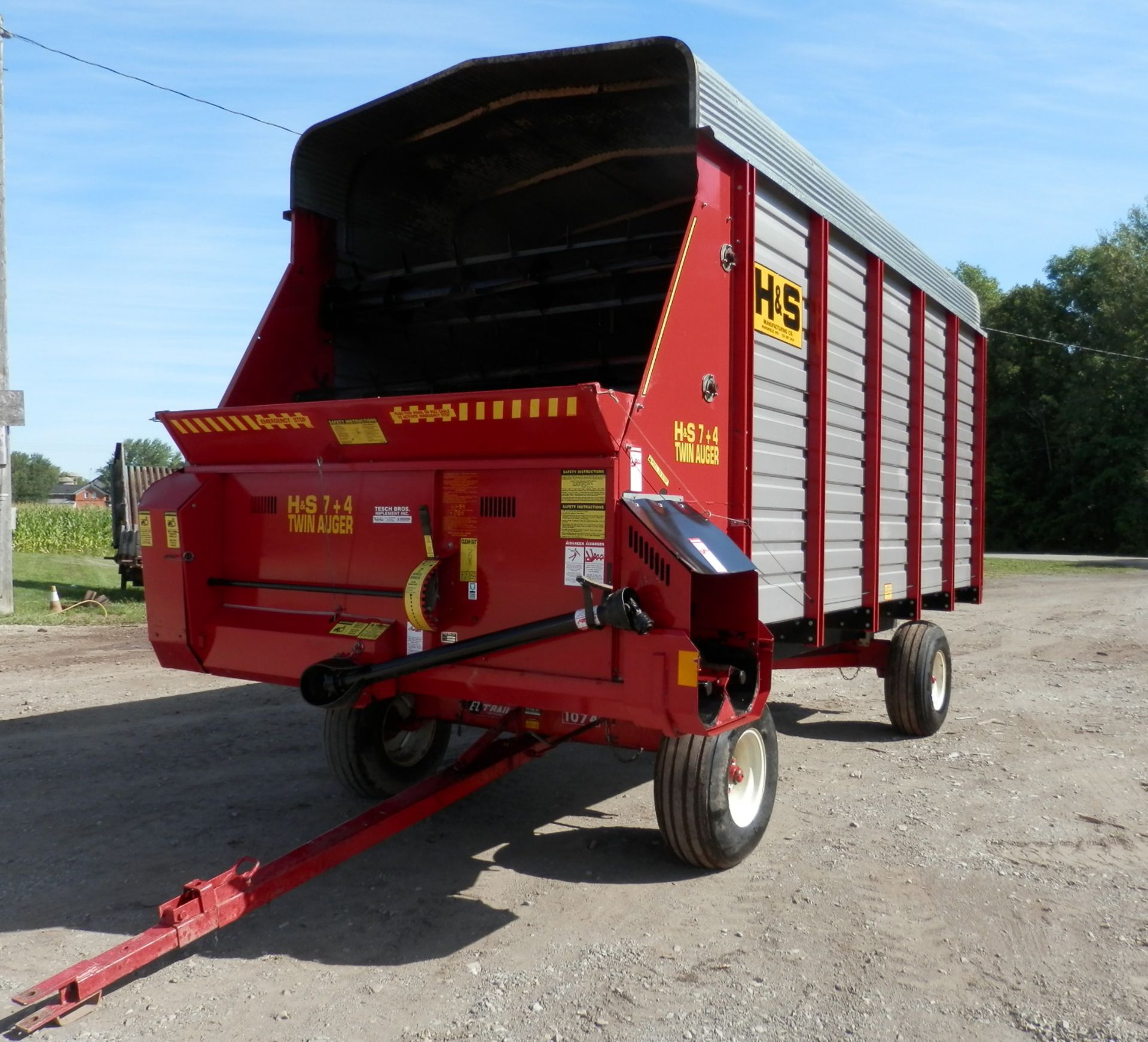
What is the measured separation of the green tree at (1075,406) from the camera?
38.3 metres

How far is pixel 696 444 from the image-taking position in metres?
4.25

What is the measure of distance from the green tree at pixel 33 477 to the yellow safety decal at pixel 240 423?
105105 mm

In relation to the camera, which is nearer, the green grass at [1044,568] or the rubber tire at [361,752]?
the rubber tire at [361,752]

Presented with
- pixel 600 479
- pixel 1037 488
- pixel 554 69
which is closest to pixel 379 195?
pixel 554 69

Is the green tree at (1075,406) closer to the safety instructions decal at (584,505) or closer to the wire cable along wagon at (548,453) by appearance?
the wire cable along wagon at (548,453)

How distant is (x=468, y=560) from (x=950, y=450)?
4.63 m

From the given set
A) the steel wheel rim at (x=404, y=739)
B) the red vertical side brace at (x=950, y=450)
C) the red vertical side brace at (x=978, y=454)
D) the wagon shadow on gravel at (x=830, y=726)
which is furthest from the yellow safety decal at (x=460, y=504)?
the red vertical side brace at (x=978, y=454)

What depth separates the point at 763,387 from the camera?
4.75 m

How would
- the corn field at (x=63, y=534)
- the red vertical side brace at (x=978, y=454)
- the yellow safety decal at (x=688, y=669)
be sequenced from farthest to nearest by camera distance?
1. the corn field at (x=63, y=534)
2. the red vertical side brace at (x=978, y=454)
3. the yellow safety decal at (x=688, y=669)

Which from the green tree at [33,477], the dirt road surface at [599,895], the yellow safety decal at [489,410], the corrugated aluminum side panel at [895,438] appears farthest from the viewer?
the green tree at [33,477]

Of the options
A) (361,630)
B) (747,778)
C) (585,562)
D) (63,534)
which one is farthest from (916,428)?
(63,534)

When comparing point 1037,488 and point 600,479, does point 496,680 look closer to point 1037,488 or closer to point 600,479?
point 600,479

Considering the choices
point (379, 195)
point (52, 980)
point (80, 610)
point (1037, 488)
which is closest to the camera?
point (52, 980)

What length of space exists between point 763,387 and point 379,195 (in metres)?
2.53
